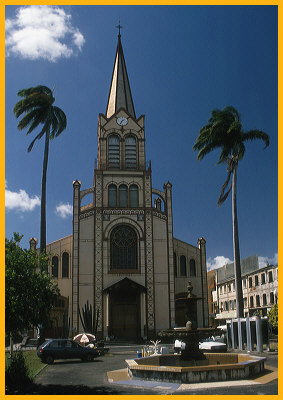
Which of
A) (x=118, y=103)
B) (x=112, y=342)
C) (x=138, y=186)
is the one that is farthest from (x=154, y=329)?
(x=118, y=103)

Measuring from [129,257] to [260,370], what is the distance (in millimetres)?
26584

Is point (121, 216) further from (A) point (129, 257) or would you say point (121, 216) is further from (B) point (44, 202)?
(B) point (44, 202)

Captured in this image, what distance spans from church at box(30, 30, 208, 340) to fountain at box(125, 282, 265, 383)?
64.8 ft

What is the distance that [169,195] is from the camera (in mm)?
44906

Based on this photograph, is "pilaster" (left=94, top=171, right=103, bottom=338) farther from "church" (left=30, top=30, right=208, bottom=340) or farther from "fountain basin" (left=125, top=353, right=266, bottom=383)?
"fountain basin" (left=125, top=353, right=266, bottom=383)

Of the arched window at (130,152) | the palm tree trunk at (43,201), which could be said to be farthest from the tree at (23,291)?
the arched window at (130,152)

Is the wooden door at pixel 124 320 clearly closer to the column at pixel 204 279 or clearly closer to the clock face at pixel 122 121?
the column at pixel 204 279

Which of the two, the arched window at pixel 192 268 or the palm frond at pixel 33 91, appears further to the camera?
the arched window at pixel 192 268

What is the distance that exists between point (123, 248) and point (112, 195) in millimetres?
5533

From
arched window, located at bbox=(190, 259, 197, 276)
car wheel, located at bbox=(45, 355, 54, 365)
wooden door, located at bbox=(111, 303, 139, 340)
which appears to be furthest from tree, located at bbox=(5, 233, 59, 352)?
arched window, located at bbox=(190, 259, 197, 276)

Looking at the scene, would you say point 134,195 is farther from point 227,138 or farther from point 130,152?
point 227,138

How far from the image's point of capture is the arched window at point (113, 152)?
46.1 m

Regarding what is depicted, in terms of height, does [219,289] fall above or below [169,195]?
below

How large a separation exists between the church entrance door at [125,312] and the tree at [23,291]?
83.8 ft
